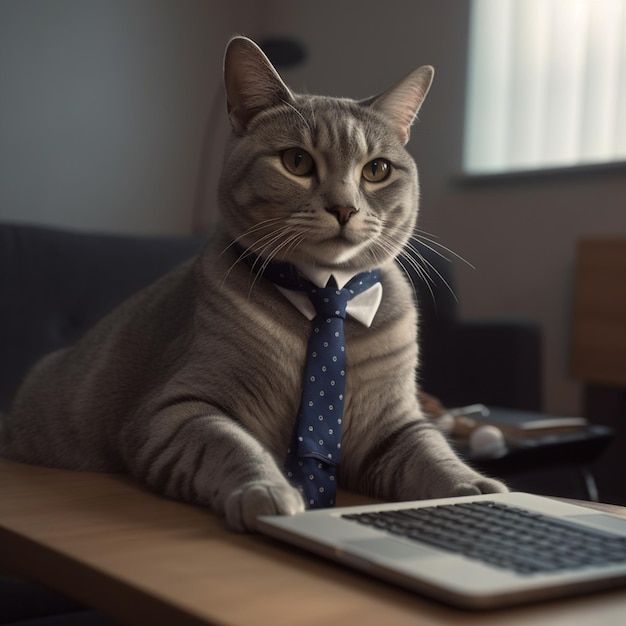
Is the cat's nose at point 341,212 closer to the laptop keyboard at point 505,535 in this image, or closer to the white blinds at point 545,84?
the laptop keyboard at point 505,535

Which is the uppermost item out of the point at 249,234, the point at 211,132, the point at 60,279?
the point at 211,132

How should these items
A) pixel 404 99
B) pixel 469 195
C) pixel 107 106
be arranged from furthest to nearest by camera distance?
pixel 107 106 < pixel 469 195 < pixel 404 99

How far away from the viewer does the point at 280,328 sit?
3.36ft

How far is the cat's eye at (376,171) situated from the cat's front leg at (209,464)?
338 mm

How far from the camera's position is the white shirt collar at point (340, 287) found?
1.03 m

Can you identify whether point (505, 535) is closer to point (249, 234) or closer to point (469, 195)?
point (249, 234)

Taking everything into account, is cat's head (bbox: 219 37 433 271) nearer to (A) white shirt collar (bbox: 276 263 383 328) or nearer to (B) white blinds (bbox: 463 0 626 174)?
(A) white shirt collar (bbox: 276 263 383 328)

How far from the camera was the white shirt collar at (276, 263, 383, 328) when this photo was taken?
3.37 ft

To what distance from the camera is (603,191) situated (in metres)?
3.25

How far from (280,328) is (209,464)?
0.63ft

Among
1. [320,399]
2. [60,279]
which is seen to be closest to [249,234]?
[320,399]

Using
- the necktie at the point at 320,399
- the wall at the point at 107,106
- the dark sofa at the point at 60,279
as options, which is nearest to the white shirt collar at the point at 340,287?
the necktie at the point at 320,399

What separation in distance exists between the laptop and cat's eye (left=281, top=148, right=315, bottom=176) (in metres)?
0.43

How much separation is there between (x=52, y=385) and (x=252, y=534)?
66cm
